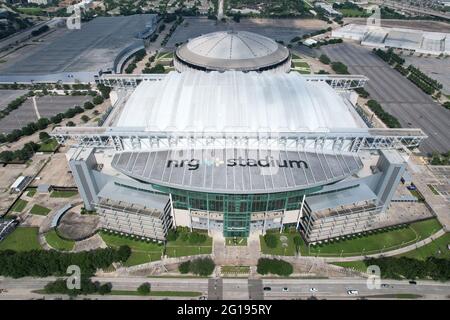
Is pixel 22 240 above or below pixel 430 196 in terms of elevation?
below

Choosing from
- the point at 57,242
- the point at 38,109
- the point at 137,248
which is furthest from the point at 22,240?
the point at 38,109

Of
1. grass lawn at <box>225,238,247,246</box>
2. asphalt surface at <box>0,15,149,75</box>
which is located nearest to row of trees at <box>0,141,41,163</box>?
asphalt surface at <box>0,15,149,75</box>

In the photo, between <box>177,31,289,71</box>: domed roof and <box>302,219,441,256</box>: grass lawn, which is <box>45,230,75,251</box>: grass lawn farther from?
<box>177,31,289,71</box>: domed roof

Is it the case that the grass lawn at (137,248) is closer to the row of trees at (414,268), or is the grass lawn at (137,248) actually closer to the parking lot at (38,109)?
the row of trees at (414,268)

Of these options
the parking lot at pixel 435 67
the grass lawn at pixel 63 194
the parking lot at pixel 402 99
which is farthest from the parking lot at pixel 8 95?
the parking lot at pixel 435 67

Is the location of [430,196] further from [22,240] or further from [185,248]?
[22,240]
